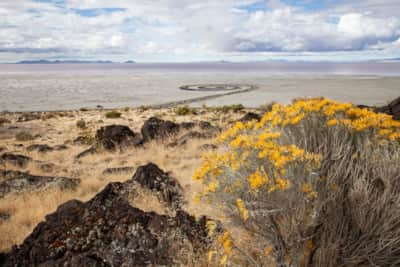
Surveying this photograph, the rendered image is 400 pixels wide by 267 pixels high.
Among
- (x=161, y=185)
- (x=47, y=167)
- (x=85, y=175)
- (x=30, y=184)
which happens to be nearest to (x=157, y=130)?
(x=47, y=167)

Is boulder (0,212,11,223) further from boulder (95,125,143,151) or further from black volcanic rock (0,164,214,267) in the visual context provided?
boulder (95,125,143,151)

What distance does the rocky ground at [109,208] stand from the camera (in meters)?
3.76

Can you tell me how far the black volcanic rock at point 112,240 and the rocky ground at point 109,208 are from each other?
1cm

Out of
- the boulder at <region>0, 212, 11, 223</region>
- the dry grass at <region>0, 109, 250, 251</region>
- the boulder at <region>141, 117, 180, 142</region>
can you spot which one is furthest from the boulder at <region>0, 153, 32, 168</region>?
the boulder at <region>0, 212, 11, 223</region>

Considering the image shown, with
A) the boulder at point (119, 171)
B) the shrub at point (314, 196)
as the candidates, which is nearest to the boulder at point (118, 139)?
the boulder at point (119, 171)

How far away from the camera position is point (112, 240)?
3.88 meters

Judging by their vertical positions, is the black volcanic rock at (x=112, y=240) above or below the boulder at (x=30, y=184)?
above

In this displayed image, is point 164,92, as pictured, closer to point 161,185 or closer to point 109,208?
point 161,185

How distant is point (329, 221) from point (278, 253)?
0.59 meters

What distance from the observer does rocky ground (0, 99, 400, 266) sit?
376 centimetres

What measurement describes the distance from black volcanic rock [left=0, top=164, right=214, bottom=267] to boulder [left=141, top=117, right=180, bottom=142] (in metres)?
8.52

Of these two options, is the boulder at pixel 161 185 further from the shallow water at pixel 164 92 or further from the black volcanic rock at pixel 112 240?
the shallow water at pixel 164 92

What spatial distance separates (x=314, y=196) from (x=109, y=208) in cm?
272

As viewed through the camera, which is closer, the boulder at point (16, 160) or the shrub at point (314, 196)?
the shrub at point (314, 196)
